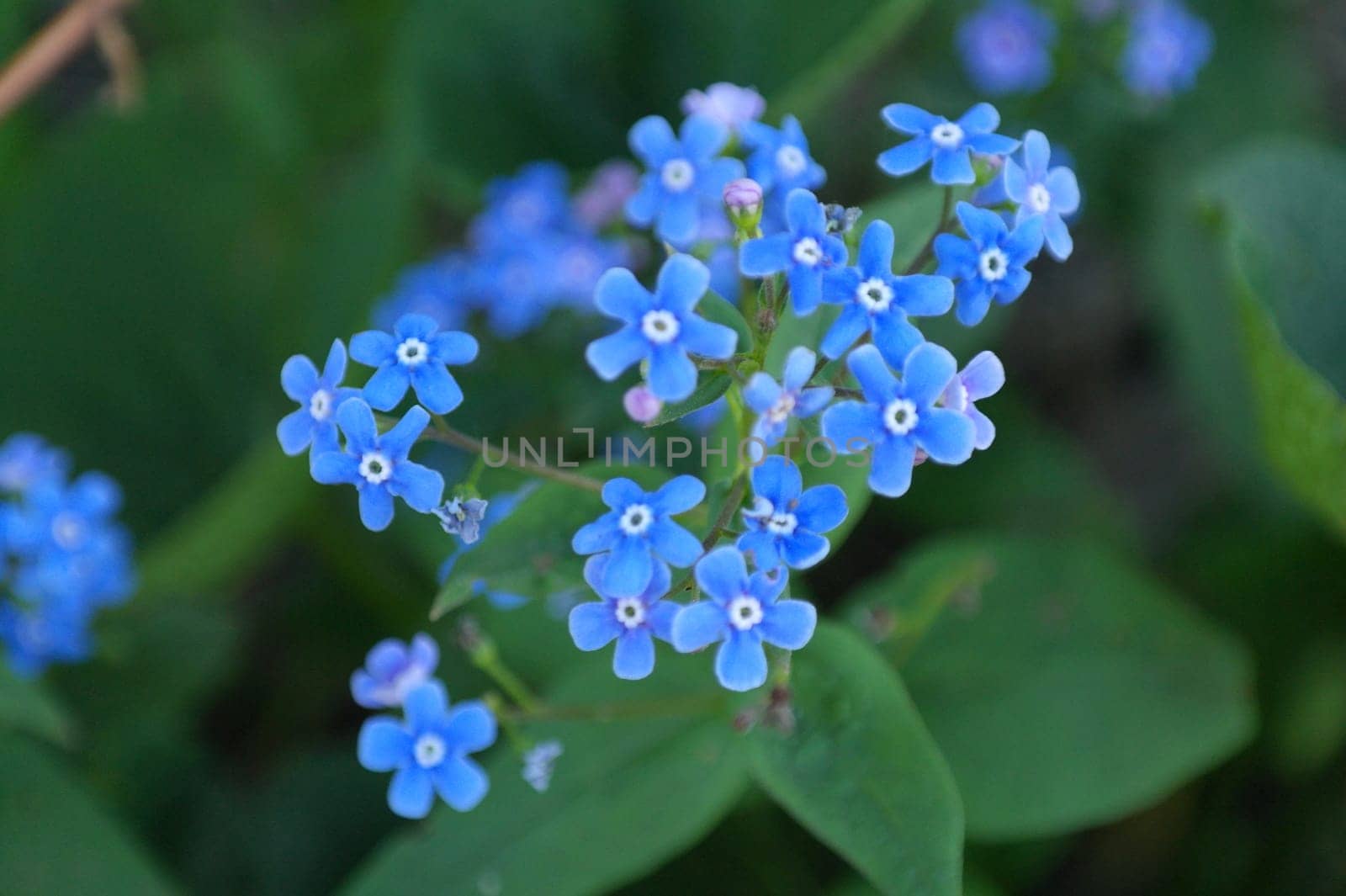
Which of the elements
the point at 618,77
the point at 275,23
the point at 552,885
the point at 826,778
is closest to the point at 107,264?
the point at 275,23

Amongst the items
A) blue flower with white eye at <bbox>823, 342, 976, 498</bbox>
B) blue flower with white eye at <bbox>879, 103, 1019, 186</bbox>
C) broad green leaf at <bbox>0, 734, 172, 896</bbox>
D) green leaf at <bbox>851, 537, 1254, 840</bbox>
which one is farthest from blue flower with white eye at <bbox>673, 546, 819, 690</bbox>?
broad green leaf at <bbox>0, 734, 172, 896</bbox>

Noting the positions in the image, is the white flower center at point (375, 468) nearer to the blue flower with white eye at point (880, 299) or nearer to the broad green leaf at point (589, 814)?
the blue flower with white eye at point (880, 299)

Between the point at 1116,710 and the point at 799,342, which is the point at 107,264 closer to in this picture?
the point at 799,342

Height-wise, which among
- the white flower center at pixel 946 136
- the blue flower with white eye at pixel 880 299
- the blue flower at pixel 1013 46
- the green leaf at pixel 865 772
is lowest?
the blue flower at pixel 1013 46

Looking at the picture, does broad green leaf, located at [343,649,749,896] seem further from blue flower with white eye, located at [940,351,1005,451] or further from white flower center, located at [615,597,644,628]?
blue flower with white eye, located at [940,351,1005,451]

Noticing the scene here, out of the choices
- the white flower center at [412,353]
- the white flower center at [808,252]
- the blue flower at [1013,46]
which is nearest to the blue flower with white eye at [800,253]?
the white flower center at [808,252]

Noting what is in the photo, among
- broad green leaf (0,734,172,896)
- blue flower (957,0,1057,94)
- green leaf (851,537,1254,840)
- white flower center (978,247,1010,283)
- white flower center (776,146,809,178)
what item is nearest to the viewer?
white flower center (978,247,1010,283)

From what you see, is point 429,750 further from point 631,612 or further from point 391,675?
point 631,612
